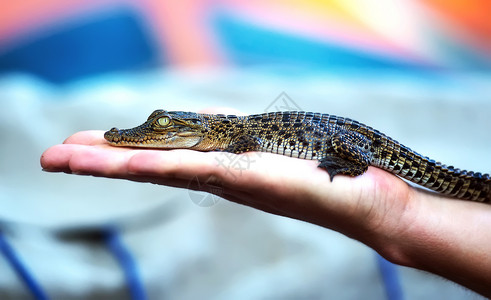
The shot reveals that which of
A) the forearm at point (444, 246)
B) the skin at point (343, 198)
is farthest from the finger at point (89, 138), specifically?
the forearm at point (444, 246)

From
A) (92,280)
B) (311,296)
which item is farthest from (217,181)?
(311,296)

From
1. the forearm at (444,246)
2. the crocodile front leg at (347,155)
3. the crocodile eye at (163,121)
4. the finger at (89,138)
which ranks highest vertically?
the crocodile eye at (163,121)

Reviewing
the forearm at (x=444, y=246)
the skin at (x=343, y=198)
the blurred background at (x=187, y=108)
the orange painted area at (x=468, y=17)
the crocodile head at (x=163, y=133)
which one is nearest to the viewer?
the skin at (x=343, y=198)

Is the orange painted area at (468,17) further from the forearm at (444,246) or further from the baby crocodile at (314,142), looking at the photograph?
the forearm at (444,246)

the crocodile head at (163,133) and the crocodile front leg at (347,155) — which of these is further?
the crocodile head at (163,133)

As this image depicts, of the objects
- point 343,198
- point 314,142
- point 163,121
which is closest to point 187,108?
point 163,121

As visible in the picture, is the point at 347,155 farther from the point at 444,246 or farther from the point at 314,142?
the point at 444,246

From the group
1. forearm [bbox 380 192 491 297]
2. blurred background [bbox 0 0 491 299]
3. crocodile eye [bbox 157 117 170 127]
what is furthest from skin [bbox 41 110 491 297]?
blurred background [bbox 0 0 491 299]
